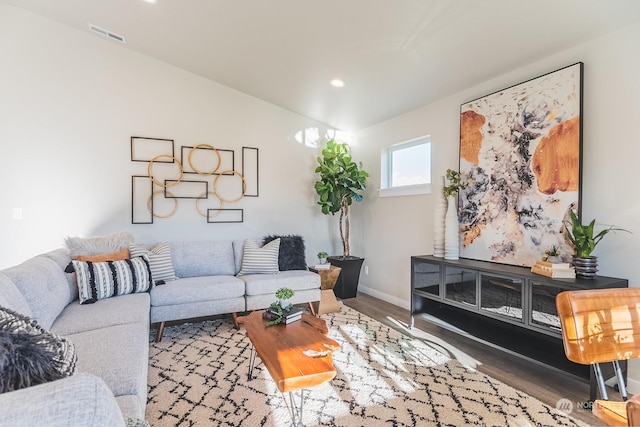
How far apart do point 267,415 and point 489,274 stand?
1.89 metres

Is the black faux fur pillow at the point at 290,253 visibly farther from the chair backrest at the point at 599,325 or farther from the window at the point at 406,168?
the chair backrest at the point at 599,325

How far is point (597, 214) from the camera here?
229 centimetres

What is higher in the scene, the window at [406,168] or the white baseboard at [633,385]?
the window at [406,168]

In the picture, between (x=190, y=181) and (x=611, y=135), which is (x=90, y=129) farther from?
(x=611, y=135)

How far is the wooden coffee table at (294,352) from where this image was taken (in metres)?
1.50

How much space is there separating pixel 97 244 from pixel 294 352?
8.06 ft

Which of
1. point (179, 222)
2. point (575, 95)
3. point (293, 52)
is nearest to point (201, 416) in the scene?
point (179, 222)

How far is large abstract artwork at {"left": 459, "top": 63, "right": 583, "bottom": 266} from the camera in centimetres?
240

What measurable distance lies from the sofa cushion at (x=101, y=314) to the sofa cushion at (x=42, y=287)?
6 cm

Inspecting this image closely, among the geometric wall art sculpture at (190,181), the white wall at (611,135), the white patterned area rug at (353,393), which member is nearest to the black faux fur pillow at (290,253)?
the geometric wall art sculpture at (190,181)

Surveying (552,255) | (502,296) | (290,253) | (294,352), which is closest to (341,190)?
(290,253)

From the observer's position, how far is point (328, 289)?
4.02 m

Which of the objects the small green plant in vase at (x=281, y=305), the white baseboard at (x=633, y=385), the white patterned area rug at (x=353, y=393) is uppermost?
the small green plant in vase at (x=281, y=305)

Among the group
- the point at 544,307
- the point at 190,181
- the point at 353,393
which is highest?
the point at 190,181
